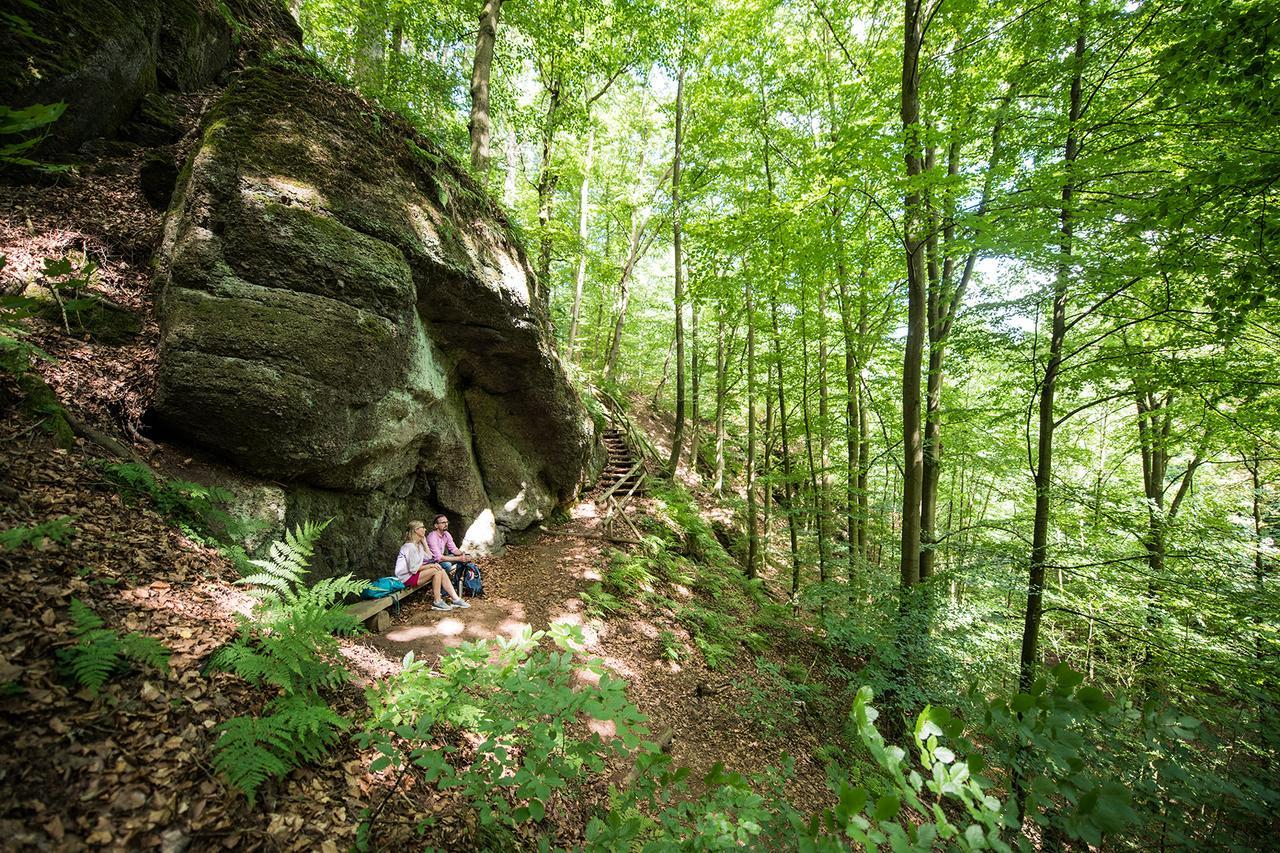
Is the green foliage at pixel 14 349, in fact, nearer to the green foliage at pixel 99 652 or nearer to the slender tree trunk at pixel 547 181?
the green foliage at pixel 99 652

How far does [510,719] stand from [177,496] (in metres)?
3.44

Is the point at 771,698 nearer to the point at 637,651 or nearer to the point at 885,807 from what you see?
the point at 637,651

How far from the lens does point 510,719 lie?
243 centimetres

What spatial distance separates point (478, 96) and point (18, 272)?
6.67 metres

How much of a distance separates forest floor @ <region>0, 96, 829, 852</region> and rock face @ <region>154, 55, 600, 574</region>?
58 cm

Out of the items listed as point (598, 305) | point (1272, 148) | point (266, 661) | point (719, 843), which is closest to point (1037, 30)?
point (1272, 148)

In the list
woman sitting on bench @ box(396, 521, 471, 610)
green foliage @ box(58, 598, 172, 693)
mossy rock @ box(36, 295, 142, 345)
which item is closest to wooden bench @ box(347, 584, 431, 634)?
woman sitting on bench @ box(396, 521, 471, 610)

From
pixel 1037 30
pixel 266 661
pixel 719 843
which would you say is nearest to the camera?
pixel 719 843

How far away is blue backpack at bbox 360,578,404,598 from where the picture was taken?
568cm

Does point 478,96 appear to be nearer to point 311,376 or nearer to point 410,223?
point 410,223

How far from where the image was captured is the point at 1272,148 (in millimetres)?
3863

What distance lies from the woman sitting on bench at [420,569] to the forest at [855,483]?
2.76 feet

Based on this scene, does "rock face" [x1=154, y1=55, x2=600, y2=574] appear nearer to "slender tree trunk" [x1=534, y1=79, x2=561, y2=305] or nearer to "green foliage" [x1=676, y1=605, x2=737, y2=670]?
"green foliage" [x1=676, y1=605, x2=737, y2=670]

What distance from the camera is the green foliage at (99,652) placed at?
2084mm
